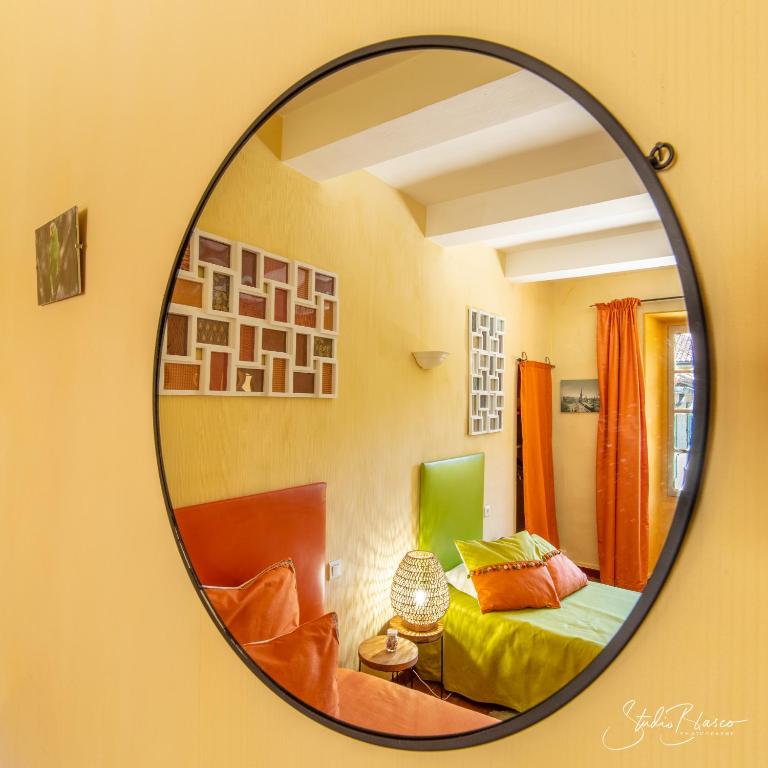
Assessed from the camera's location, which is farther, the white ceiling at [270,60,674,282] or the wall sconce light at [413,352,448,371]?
the wall sconce light at [413,352,448,371]

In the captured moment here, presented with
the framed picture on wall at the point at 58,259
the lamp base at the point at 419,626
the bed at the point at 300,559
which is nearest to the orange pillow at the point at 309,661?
the bed at the point at 300,559

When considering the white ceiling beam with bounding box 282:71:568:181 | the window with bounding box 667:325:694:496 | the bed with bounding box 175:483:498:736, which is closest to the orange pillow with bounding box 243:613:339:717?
the bed with bounding box 175:483:498:736

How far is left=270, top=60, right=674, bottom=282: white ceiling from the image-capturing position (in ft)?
1.61

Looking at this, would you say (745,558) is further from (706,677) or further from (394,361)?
(394,361)

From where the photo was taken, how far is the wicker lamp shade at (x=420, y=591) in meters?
0.59

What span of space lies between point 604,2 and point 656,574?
53 centimetres

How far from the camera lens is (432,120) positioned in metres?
0.63

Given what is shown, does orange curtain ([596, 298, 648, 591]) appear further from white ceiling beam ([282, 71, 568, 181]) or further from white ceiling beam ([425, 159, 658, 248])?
white ceiling beam ([282, 71, 568, 181])

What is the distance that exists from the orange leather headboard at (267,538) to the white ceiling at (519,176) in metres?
0.39

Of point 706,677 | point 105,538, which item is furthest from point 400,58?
point 105,538

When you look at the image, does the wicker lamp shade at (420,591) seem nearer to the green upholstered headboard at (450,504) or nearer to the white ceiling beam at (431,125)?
the green upholstered headboard at (450,504)

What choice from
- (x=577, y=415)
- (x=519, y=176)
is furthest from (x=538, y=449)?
(x=519, y=176)

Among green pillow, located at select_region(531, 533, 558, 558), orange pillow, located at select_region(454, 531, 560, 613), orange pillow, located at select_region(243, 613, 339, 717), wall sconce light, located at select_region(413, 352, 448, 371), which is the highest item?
wall sconce light, located at select_region(413, 352, 448, 371)

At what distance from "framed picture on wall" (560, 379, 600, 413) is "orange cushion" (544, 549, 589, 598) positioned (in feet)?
0.46
